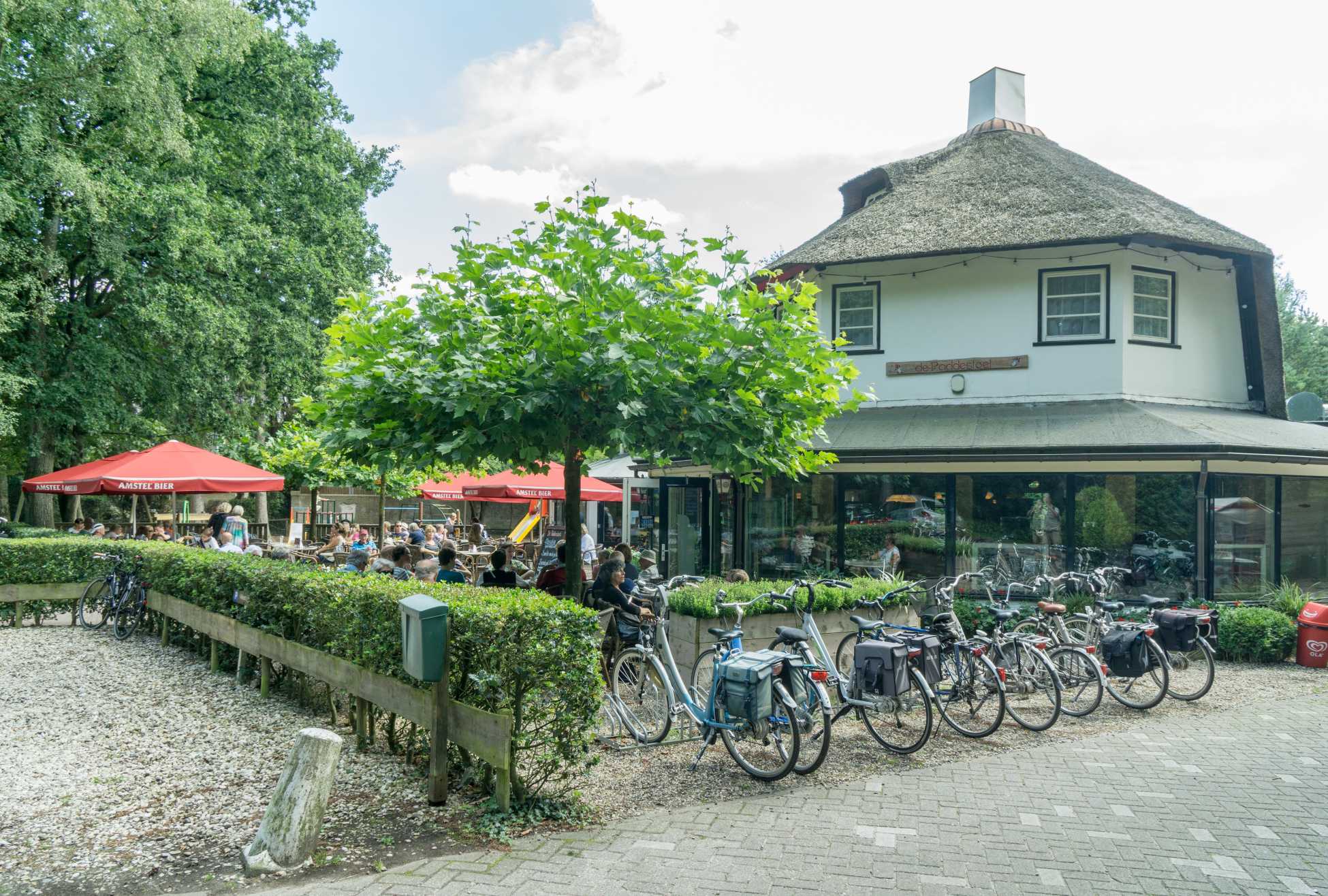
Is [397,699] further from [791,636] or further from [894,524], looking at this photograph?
[894,524]

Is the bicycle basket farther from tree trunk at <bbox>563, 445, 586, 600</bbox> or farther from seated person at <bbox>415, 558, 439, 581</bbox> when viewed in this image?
seated person at <bbox>415, 558, 439, 581</bbox>

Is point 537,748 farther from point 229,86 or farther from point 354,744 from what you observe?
point 229,86

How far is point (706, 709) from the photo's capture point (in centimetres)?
655

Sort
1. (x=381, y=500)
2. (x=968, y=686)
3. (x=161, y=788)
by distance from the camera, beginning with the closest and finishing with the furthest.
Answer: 1. (x=161, y=788)
2. (x=968, y=686)
3. (x=381, y=500)

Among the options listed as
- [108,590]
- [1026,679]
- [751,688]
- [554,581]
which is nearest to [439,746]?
[751,688]

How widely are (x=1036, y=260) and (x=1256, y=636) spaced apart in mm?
6763

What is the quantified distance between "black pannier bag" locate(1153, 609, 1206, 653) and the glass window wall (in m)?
6.39

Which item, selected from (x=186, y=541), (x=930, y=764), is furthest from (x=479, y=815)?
(x=186, y=541)

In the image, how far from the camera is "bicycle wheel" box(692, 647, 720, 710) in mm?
6820

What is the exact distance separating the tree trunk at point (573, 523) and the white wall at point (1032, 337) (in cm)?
824

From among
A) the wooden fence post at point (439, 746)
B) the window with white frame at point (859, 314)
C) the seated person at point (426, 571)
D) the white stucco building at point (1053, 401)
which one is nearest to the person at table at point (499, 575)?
the seated person at point (426, 571)

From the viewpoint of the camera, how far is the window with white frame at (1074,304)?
14.4 m

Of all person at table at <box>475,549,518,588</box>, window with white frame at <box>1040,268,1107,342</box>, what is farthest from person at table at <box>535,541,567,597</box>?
window with white frame at <box>1040,268,1107,342</box>

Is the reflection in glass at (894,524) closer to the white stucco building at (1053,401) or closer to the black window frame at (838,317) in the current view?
the white stucco building at (1053,401)
